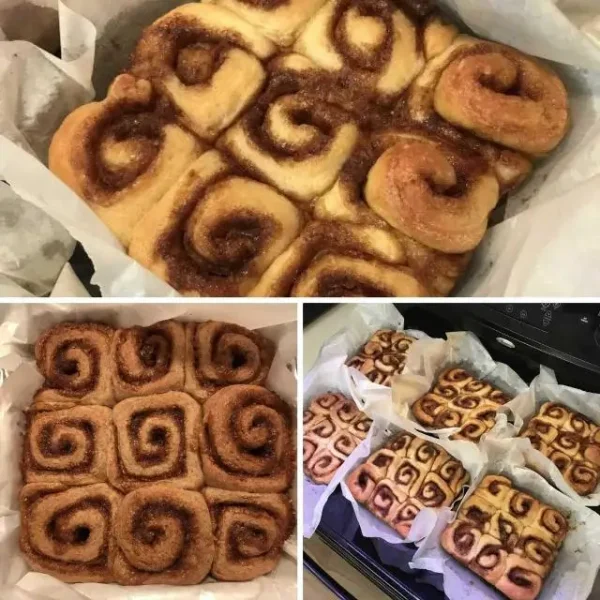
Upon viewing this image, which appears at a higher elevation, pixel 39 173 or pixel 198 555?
pixel 39 173

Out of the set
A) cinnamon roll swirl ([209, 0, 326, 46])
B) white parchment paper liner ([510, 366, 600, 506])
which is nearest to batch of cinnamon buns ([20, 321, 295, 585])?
white parchment paper liner ([510, 366, 600, 506])

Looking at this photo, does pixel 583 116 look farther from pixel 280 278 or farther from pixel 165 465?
pixel 165 465

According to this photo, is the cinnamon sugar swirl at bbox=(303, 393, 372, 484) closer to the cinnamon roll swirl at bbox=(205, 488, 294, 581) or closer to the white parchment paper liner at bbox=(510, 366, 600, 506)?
the cinnamon roll swirl at bbox=(205, 488, 294, 581)

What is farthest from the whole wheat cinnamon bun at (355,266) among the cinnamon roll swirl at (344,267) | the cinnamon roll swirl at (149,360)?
the cinnamon roll swirl at (149,360)

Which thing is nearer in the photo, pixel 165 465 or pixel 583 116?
pixel 165 465

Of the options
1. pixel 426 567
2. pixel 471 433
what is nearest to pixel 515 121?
pixel 471 433

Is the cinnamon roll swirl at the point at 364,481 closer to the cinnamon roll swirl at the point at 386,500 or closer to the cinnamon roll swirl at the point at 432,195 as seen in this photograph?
the cinnamon roll swirl at the point at 386,500

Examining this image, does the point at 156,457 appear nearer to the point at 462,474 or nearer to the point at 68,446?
the point at 68,446
